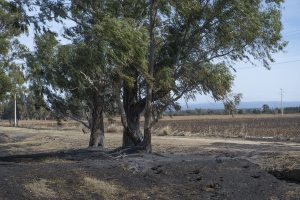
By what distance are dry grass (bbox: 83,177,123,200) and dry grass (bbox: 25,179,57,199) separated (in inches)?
35.5

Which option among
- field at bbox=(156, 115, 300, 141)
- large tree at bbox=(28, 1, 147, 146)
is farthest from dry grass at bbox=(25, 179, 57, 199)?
field at bbox=(156, 115, 300, 141)

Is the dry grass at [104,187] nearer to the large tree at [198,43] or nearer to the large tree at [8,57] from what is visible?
the large tree at [198,43]

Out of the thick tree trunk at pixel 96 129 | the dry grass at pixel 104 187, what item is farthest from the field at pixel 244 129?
the dry grass at pixel 104 187

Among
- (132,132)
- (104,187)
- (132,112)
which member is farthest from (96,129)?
(104,187)

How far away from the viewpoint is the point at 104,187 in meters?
12.2

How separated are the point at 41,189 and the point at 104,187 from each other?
1455mm

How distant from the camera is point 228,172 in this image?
14430 mm

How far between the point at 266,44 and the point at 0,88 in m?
17.3

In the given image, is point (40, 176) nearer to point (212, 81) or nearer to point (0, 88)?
point (212, 81)

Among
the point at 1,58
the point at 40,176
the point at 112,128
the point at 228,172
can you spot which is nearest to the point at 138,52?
the point at 228,172

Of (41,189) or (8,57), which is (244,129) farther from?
(41,189)

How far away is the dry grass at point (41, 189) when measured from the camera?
11.1 meters

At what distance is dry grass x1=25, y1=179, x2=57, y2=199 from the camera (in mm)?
11133

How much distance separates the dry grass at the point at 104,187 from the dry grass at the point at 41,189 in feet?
2.96
